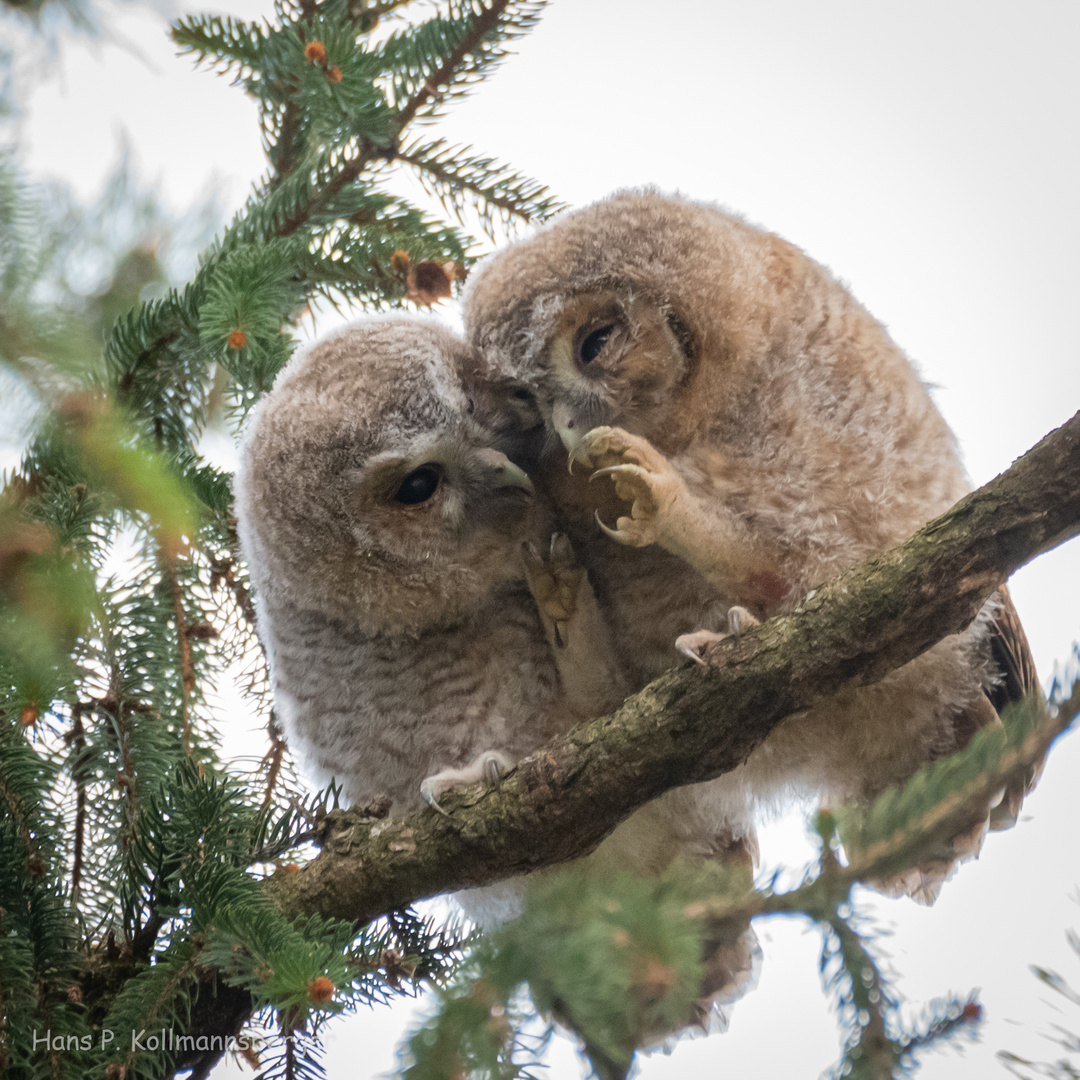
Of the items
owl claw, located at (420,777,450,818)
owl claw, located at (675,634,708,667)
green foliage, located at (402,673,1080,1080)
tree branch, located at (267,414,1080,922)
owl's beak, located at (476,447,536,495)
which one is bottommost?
green foliage, located at (402,673,1080,1080)

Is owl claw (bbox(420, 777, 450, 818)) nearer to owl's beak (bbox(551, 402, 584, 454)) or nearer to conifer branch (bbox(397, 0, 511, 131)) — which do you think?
owl's beak (bbox(551, 402, 584, 454))

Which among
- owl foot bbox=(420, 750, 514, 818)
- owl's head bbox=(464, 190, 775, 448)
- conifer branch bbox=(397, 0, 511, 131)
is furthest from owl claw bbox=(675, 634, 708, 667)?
conifer branch bbox=(397, 0, 511, 131)

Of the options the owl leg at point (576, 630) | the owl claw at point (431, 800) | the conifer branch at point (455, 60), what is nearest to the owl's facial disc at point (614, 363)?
the owl leg at point (576, 630)

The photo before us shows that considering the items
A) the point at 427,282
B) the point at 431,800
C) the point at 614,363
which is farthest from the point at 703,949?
the point at 427,282

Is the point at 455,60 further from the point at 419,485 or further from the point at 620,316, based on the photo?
the point at 419,485

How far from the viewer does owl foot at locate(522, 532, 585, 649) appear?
5.24 feet

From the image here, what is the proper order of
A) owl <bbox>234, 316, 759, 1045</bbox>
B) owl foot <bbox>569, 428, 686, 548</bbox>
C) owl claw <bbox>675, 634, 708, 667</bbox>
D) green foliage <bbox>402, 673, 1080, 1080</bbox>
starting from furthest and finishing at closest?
1. owl <bbox>234, 316, 759, 1045</bbox>
2. owl foot <bbox>569, 428, 686, 548</bbox>
3. owl claw <bbox>675, 634, 708, 667</bbox>
4. green foliage <bbox>402, 673, 1080, 1080</bbox>

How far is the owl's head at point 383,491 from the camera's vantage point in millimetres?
1627

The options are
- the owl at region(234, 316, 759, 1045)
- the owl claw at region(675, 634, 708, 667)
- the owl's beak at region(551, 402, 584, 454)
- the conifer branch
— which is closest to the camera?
the owl claw at region(675, 634, 708, 667)

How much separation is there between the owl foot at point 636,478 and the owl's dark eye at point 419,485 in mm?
336

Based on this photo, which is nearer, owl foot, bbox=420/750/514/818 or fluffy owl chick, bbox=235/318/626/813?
owl foot, bbox=420/750/514/818

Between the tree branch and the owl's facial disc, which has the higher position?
the owl's facial disc

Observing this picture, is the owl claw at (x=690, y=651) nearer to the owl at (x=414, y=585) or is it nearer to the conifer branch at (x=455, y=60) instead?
the owl at (x=414, y=585)

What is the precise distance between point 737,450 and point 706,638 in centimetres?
35
